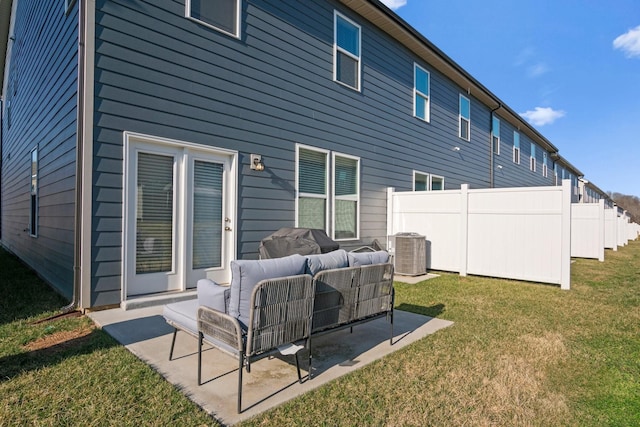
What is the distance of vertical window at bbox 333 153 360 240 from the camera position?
7.25m

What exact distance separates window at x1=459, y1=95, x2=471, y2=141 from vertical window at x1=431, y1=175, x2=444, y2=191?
1929mm

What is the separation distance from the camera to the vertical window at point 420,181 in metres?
9.65

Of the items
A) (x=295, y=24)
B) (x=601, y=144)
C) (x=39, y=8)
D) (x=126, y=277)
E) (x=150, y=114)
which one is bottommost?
(x=126, y=277)

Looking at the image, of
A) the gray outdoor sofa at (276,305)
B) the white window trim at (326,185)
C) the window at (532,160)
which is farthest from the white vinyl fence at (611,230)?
the gray outdoor sofa at (276,305)

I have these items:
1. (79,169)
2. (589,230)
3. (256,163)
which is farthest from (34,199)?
(589,230)

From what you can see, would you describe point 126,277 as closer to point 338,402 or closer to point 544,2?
point 338,402

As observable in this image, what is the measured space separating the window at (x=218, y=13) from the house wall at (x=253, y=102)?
4.9 inches

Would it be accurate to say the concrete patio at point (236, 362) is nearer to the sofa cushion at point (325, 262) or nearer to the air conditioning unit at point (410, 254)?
the sofa cushion at point (325, 262)

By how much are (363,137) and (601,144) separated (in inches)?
1152

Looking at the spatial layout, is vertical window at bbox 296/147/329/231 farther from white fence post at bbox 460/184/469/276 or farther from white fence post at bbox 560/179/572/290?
white fence post at bbox 560/179/572/290

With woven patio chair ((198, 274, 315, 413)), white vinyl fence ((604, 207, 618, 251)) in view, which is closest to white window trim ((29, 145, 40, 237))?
woven patio chair ((198, 274, 315, 413))

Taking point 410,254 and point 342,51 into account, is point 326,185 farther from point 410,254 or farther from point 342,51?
point 342,51

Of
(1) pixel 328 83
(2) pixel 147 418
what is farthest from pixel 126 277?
(1) pixel 328 83

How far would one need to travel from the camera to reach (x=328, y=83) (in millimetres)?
6980
